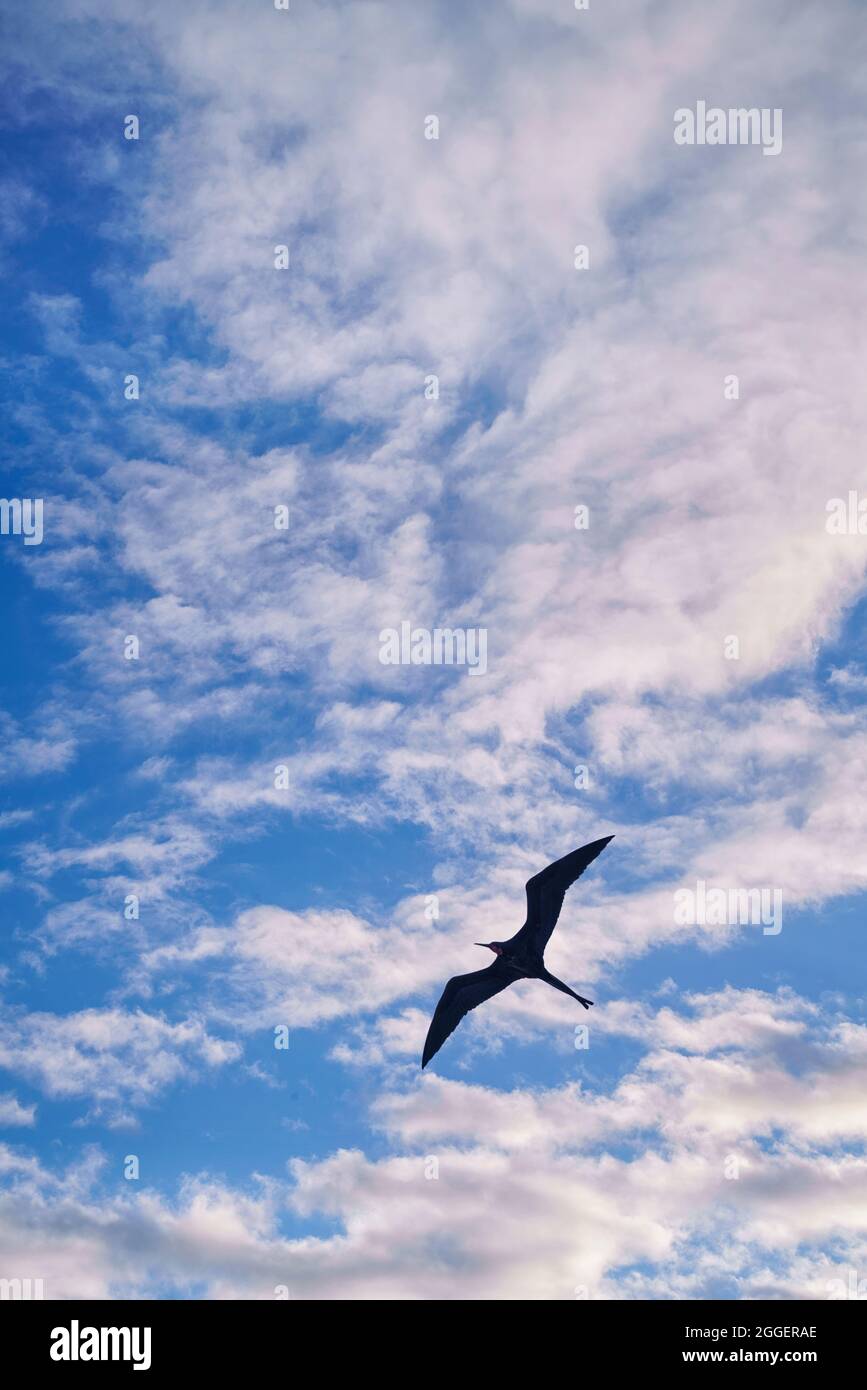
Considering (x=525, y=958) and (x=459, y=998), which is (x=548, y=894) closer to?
(x=525, y=958)

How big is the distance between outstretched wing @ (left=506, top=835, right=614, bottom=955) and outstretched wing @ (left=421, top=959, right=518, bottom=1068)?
69.2 inches

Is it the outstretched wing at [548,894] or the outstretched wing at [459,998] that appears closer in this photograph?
the outstretched wing at [548,894]

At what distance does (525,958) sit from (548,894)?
8.43ft

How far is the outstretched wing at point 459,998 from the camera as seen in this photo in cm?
3434

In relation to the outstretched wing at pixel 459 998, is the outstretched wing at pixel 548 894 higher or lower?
higher

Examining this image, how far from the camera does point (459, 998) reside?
34.7 meters

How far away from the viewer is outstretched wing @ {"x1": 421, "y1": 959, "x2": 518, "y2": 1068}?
34.3m

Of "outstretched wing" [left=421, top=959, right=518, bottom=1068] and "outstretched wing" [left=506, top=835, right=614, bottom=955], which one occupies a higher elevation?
"outstretched wing" [left=506, top=835, right=614, bottom=955]

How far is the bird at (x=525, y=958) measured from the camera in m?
32.2
